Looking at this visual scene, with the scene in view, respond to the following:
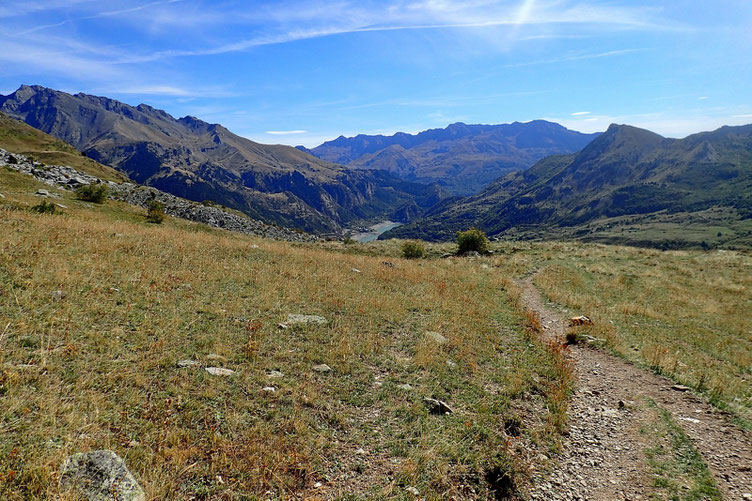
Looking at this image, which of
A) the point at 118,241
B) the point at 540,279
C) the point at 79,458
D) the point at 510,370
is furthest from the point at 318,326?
the point at 540,279

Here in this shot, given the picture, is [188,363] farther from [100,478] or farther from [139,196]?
[139,196]

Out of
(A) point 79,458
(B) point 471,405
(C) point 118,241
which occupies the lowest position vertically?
(B) point 471,405

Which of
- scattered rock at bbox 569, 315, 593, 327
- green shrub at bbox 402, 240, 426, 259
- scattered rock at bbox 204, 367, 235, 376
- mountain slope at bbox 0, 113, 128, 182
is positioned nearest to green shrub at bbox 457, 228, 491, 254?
green shrub at bbox 402, 240, 426, 259

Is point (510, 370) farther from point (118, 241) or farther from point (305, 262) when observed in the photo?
point (118, 241)

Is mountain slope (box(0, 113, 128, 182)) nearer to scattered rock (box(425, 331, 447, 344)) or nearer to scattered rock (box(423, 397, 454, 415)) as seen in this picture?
scattered rock (box(425, 331, 447, 344))

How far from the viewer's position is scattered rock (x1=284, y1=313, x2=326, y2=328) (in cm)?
1286

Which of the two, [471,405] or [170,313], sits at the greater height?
[170,313]

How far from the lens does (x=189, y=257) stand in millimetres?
17812

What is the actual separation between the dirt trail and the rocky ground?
165 ft

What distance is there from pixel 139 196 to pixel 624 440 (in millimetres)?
65686

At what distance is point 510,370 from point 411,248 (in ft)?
112

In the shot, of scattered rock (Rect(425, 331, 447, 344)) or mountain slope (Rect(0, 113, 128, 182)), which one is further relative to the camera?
mountain slope (Rect(0, 113, 128, 182))

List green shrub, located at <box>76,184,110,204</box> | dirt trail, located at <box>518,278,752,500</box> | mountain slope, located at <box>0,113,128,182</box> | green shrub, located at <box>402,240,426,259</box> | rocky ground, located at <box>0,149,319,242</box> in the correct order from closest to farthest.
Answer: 1. dirt trail, located at <box>518,278,752,500</box>
2. green shrub, located at <box>76,184,110,204</box>
3. rocky ground, located at <box>0,149,319,242</box>
4. green shrub, located at <box>402,240,426,259</box>
5. mountain slope, located at <box>0,113,128,182</box>

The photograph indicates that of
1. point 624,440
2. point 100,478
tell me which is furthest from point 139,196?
point 624,440
